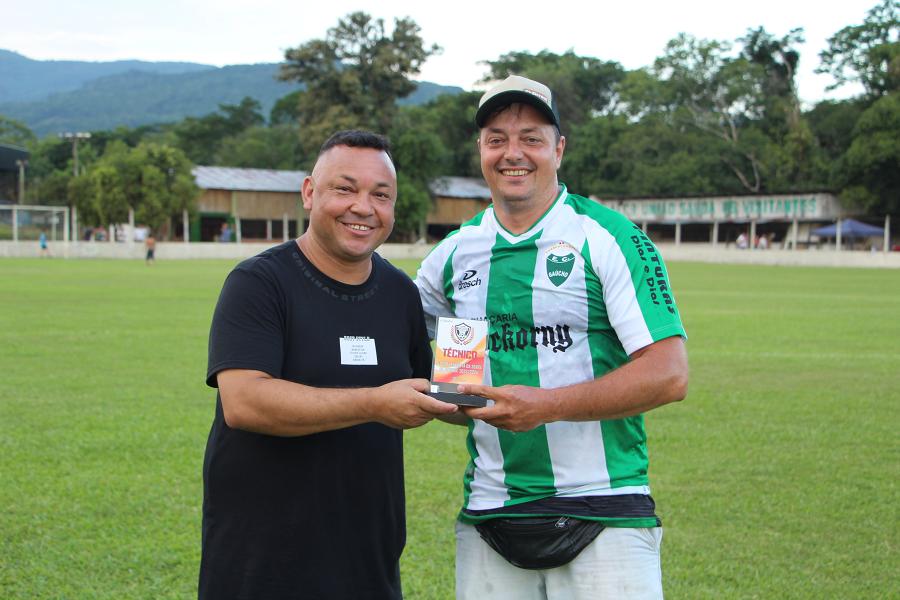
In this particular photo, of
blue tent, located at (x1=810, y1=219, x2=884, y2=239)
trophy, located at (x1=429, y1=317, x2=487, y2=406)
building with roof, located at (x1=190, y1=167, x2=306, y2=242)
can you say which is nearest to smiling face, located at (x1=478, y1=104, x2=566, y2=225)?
trophy, located at (x1=429, y1=317, x2=487, y2=406)

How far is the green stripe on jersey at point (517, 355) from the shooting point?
3.13 metres

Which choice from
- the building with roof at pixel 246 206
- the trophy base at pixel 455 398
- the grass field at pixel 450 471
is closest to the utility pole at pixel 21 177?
the building with roof at pixel 246 206

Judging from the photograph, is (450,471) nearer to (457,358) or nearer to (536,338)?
(536,338)

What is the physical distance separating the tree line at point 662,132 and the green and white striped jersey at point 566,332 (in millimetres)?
58048

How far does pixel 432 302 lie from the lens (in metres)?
3.59

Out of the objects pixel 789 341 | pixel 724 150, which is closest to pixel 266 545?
pixel 789 341

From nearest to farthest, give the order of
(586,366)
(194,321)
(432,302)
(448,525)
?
(586,366), (432,302), (448,525), (194,321)

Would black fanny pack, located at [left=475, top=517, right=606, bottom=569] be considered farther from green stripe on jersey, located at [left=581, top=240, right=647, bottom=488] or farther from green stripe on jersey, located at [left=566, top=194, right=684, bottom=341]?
green stripe on jersey, located at [left=566, top=194, right=684, bottom=341]

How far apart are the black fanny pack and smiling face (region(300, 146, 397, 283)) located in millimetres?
967

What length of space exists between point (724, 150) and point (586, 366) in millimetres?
72098

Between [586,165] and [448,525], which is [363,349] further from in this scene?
[586,165]

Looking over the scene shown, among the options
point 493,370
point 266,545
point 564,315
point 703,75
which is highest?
point 703,75

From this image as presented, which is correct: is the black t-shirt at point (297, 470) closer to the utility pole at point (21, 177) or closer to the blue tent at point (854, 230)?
the blue tent at point (854, 230)

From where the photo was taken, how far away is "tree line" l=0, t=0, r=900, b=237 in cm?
5831
